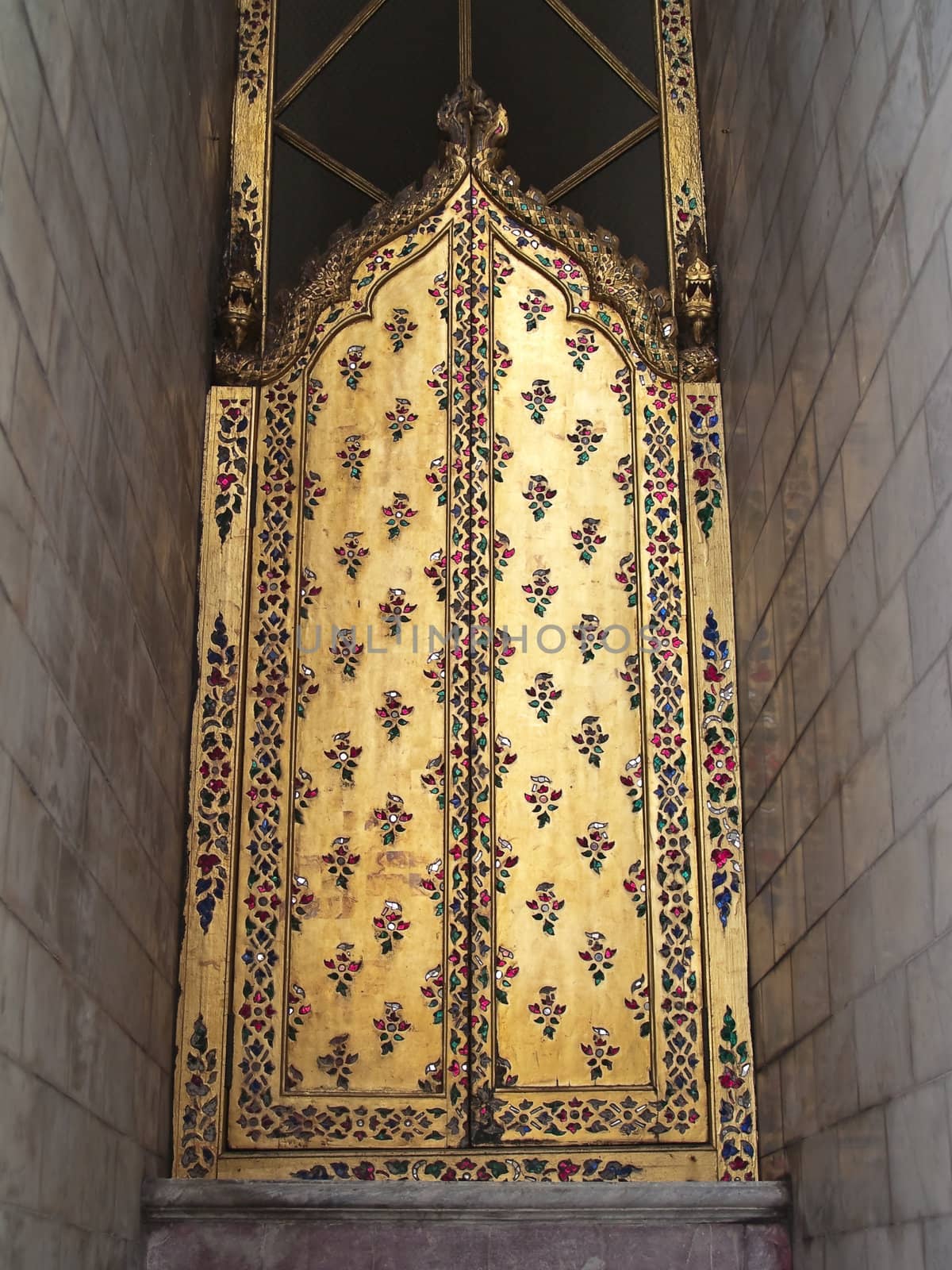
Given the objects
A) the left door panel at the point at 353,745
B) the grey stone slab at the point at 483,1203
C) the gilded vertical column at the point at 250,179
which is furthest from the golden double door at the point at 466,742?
the grey stone slab at the point at 483,1203

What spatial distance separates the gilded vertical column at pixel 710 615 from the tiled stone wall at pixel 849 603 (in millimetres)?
99

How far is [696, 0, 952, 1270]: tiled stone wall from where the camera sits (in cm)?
329

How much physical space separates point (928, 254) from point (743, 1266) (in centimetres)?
272

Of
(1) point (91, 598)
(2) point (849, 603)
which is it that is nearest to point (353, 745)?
(1) point (91, 598)

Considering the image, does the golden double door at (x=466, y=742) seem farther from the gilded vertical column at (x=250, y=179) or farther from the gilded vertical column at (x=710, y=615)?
the gilded vertical column at (x=250, y=179)

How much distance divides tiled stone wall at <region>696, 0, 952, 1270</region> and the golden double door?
0.27 metres

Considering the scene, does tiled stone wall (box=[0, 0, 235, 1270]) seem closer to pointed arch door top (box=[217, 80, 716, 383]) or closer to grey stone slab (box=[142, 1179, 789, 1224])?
grey stone slab (box=[142, 1179, 789, 1224])

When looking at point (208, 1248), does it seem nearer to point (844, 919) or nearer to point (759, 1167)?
point (759, 1167)

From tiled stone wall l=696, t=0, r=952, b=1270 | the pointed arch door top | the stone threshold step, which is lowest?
the stone threshold step

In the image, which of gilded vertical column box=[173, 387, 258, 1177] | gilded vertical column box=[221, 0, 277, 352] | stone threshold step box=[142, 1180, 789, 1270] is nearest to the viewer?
stone threshold step box=[142, 1180, 789, 1270]

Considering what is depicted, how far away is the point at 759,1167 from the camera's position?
15.9 ft

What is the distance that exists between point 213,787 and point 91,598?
5.10 feet

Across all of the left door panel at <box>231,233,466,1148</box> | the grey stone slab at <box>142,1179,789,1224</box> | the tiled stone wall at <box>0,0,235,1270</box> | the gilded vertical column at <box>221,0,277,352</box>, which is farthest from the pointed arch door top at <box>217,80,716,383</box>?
the grey stone slab at <box>142,1179,789,1224</box>

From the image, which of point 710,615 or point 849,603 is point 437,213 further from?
point 849,603
